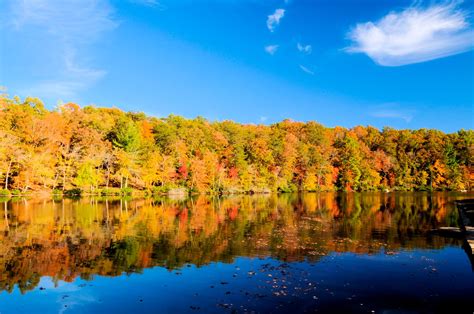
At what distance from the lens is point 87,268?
47.5ft

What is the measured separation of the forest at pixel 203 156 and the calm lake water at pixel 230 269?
36801 mm

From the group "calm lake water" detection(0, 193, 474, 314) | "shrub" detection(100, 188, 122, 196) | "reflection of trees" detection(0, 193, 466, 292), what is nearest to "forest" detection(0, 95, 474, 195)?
"shrub" detection(100, 188, 122, 196)

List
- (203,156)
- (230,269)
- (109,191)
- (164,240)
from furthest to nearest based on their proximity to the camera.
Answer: (203,156) < (109,191) < (164,240) < (230,269)

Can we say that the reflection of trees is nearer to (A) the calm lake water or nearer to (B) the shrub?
(A) the calm lake water

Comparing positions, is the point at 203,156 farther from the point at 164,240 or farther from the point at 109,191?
the point at 164,240

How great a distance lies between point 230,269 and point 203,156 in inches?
2445

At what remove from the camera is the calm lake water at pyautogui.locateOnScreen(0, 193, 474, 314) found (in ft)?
34.9

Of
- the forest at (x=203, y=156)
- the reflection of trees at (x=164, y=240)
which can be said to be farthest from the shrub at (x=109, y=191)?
the reflection of trees at (x=164, y=240)

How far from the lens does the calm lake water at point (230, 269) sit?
1065cm

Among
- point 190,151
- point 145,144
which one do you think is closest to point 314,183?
point 190,151

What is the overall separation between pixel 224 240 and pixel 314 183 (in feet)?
247

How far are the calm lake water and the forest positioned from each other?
121 ft

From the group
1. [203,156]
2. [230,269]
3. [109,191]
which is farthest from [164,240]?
[203,156]

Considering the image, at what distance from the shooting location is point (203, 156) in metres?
75.9
